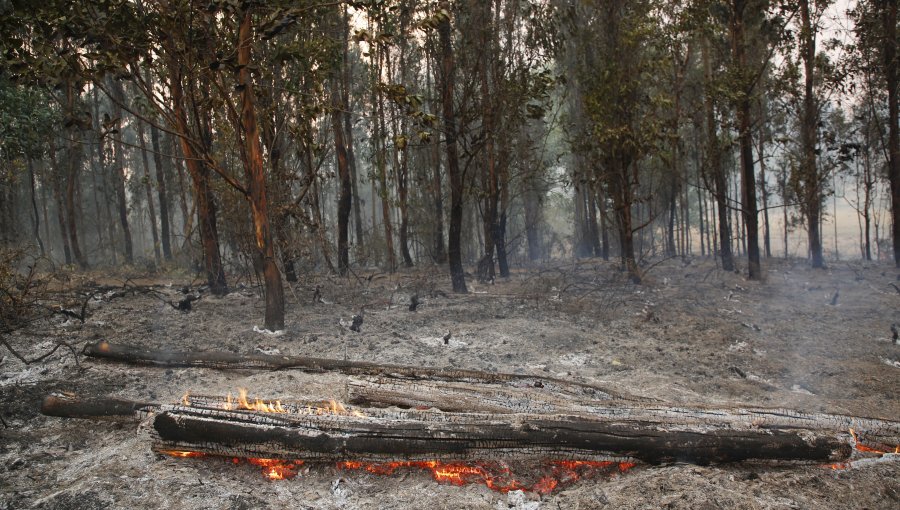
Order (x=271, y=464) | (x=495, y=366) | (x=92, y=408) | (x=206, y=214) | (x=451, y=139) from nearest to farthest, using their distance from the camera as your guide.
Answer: (x=271, y=464) → (x=92, y=408) → (x=495, y=366) → (x=206, y=214) → (x=451, y=139)

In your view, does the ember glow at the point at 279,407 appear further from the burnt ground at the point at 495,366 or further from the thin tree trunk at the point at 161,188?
the thin tree trunk at the point at 161,188

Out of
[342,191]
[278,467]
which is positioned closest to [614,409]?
[278,467]

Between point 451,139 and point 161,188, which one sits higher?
point 161,188

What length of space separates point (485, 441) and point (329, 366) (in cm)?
269

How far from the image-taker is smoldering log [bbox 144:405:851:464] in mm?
4102

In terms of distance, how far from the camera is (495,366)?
23.7 feet

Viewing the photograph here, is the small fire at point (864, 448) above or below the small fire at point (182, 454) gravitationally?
below

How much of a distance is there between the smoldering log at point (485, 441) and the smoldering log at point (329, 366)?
1237 millimetres

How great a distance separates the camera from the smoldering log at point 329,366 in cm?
570

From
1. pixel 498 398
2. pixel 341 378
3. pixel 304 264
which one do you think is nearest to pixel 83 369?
pixel 341 378

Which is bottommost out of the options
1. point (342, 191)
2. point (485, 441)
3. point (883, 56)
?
point (485, 441)

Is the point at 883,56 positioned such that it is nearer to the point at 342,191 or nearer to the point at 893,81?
the point at 893,81

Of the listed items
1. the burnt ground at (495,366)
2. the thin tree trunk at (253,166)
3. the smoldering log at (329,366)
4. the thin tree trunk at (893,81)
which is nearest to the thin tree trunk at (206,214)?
the burnt ground at (495,366)

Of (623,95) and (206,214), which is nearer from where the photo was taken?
(206,214)
